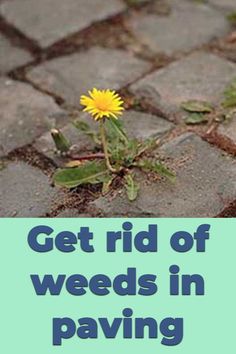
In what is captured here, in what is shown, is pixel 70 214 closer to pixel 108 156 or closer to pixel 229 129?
pixel 108 156

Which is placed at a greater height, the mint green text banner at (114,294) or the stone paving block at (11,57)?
the stone paving block at (11,57)

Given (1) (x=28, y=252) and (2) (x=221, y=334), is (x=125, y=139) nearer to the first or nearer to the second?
(1) (x=28, y=252)

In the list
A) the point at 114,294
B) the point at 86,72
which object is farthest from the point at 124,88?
the point at 114,294

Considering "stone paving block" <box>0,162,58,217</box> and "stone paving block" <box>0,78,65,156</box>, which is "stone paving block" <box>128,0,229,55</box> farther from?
"stone paving block" <box>0,162,58,217</box>

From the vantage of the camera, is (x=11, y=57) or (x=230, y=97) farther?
(x=11, y=57)

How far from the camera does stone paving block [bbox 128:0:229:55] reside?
2088 mm

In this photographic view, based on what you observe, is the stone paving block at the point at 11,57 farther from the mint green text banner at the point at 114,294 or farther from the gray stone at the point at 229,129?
the mint green text banner at the point at 114,294

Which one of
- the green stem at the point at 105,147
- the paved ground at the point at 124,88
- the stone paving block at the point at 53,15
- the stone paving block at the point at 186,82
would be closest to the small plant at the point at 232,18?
the paved ground at the point at 124,88

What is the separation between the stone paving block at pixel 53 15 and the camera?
2.13 metres

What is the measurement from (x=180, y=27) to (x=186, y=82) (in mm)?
315

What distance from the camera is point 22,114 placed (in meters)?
1.84

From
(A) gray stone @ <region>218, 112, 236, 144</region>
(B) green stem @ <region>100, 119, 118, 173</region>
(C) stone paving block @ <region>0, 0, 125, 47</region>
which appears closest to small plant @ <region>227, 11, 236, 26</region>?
(C) stone paving block @ <region>0, 0, 125, 47</region>

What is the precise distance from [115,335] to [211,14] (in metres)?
1.18

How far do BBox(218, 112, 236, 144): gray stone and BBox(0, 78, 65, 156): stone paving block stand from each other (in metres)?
0.38
